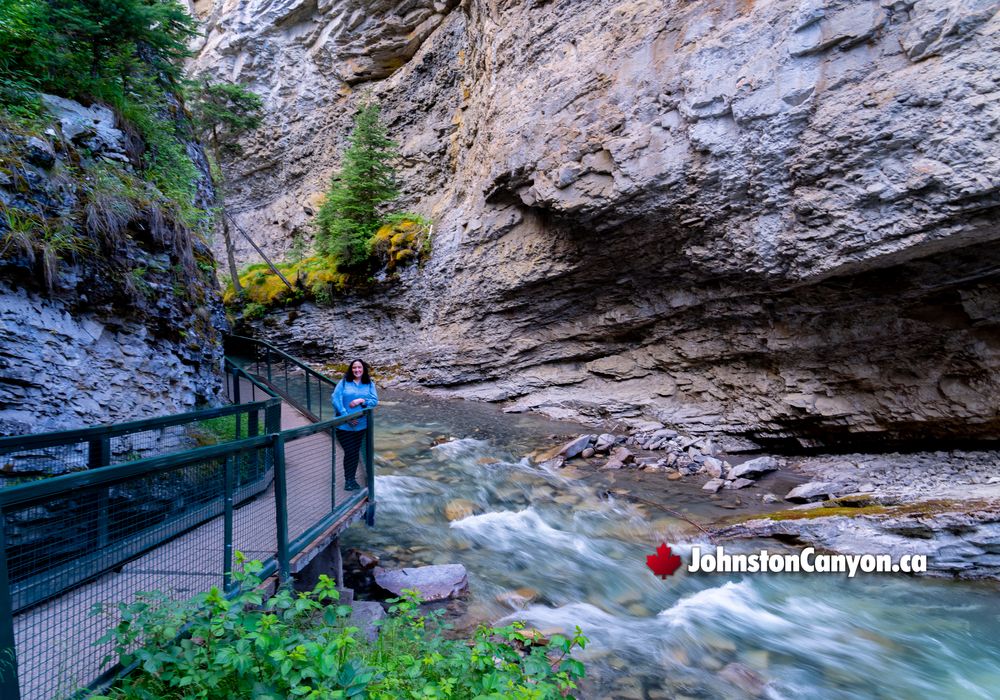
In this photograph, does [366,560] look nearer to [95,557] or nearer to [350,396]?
[350,396]

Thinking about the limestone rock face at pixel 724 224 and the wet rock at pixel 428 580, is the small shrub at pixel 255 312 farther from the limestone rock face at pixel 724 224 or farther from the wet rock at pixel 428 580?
the wet rock at pixel 428 580

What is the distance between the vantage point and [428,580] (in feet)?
18.2

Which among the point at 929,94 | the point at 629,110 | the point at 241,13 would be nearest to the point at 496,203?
the point at 629,110

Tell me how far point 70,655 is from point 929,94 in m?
10.4

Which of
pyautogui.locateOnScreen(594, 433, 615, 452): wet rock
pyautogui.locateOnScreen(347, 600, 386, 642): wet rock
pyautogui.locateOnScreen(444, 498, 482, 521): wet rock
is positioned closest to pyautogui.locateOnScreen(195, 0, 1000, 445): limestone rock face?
pyautogui.locateOnScreen(594, 433, 615, 452): wet rock

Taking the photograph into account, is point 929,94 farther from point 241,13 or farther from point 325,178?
point 241,13

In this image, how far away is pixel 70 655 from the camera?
2.47 meters

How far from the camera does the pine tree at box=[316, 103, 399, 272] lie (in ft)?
64.8

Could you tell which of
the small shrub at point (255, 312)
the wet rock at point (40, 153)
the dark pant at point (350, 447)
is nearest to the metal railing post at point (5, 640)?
the dark pant at point (350, 447)

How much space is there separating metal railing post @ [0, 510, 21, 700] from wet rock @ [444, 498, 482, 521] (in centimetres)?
596

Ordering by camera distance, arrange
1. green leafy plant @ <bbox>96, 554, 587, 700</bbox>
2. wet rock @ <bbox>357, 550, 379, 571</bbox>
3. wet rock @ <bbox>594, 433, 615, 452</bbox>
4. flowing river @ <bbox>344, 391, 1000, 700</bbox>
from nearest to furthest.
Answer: green leafy plant @ <bbox>96, 554, 587, 700</bbox>
flowing river @ <bbox>344, 391, 1000, 700</bbox>
wet rock @ <bbox>357, 550, 379, 571</bbox>
wet rock @ <bbox>594, 433, 615, 452</bbox>

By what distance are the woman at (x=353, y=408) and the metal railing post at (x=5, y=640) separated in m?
3.76

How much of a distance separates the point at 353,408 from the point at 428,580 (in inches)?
86.6

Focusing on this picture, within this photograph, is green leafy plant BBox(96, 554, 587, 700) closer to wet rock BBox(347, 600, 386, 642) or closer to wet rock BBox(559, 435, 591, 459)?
wet rock BBox(347, 600, 386, 642)
